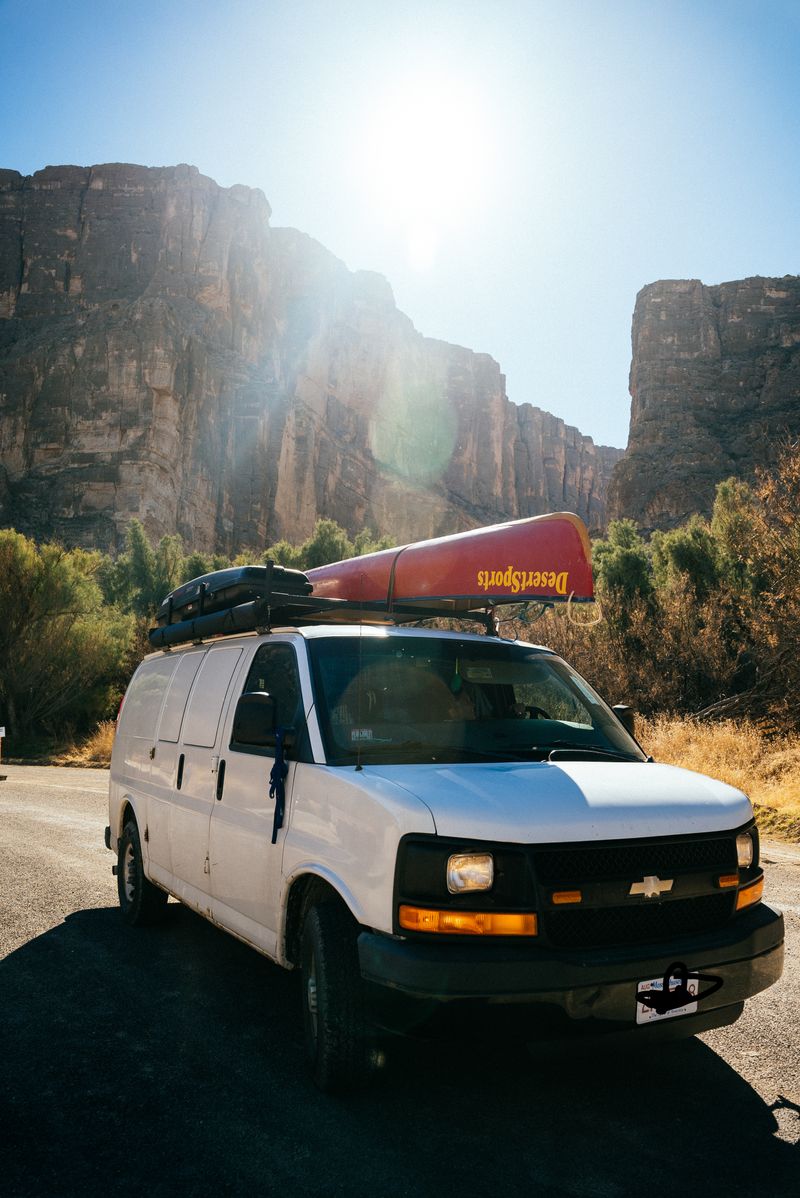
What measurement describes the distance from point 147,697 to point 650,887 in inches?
177

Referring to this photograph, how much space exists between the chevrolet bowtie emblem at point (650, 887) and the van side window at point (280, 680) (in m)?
1.66

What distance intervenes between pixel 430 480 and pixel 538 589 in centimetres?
12002

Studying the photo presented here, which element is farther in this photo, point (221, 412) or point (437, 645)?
point (221, 412)

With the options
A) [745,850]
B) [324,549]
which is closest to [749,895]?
[745,850]

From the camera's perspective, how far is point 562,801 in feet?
10.5

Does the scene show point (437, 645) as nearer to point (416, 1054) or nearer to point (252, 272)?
point (416, 1054)

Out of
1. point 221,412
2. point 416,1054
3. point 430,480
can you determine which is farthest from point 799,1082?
point 430,480

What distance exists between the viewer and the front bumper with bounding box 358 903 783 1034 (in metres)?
2.89

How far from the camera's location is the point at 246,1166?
2.86 m

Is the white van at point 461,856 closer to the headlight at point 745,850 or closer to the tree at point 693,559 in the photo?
the headlight at point 745,850

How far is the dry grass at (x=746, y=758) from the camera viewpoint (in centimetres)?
1099

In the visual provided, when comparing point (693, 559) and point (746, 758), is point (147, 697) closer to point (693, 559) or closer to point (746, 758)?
point (746, 758)

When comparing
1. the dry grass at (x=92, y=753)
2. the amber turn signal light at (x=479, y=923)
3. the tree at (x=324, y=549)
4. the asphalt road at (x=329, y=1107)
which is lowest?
the dry grass at (x=92, y=753)

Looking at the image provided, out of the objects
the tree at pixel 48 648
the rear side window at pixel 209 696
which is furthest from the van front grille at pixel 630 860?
the tree at pixel 48 648
